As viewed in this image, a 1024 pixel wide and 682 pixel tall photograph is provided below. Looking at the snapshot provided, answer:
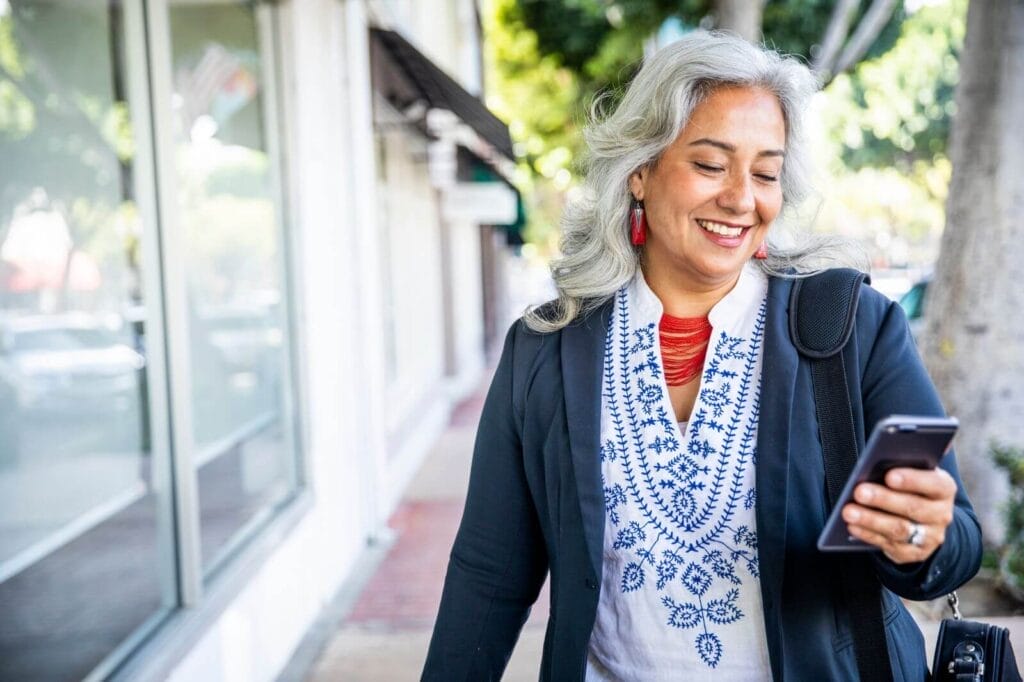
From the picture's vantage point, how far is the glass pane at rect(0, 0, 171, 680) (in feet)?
15.0

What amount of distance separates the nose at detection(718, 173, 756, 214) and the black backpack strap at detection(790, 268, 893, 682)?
0.74 feet

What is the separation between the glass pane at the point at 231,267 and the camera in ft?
16.5

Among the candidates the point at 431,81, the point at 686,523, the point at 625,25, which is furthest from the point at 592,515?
the point at 625,25

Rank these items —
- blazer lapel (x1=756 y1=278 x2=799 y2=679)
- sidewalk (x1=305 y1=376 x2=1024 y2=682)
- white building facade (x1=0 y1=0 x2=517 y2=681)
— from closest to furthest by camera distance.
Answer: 1. blazer lapel (x1=756 y1=278 x2=799 y2=679)
2. white building facade (x1=0 y1=0 x2=517 y2=681)
3. sidewalk (x1=305 y1=376 x2=1024 y2=682)

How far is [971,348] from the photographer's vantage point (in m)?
4.77

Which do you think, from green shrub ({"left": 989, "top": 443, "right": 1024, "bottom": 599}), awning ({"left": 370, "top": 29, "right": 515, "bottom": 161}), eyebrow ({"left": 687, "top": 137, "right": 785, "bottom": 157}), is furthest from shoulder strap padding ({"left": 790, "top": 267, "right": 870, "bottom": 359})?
awning ({"left": 370, "top": 29, "right": 515, "bottom": 161})

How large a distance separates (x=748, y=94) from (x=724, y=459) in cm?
67

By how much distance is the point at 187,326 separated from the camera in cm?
397

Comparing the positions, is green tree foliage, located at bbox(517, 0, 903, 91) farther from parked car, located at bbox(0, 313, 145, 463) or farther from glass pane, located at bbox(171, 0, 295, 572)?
parked car, located at bbox(0, 313, 145, 463)

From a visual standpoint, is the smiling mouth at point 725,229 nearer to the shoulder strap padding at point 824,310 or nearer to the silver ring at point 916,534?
the shoulder strap padding at point 824,310

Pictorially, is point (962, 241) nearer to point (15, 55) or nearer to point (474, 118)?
point (474, 118)

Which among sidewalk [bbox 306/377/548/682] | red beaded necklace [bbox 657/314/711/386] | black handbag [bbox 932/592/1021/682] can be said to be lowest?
sidewalk [bbox 306/377/548/682]

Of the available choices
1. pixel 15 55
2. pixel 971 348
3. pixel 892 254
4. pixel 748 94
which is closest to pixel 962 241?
pixel 971 348

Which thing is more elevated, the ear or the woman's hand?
the ear
